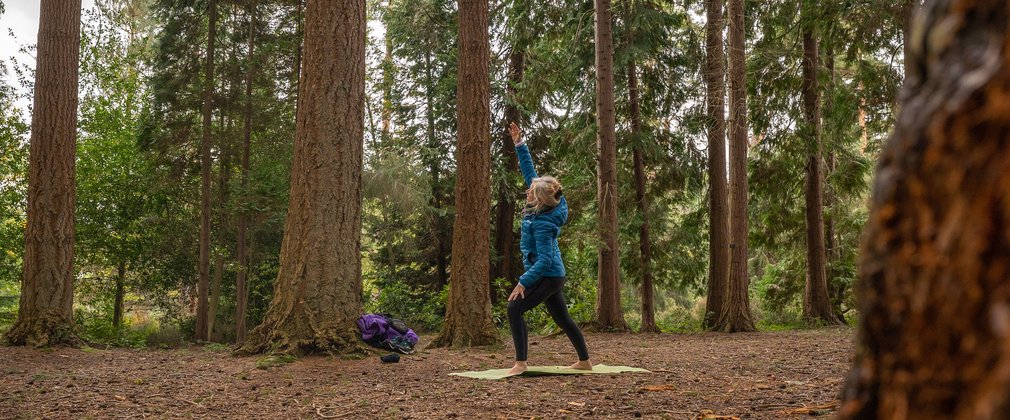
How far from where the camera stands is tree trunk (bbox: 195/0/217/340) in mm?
18891

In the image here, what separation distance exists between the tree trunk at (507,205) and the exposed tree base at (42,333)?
11983mm

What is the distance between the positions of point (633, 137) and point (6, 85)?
14.7 meters

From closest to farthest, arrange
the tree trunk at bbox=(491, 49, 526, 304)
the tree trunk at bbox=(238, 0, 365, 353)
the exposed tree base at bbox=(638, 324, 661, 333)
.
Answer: the tree trunk at bbox=(238, 0, 365, 353), the exposed tree base at bbox=(638, 324, 661, 333), the tree trunk at bbox=(491, 49, 526, 304)

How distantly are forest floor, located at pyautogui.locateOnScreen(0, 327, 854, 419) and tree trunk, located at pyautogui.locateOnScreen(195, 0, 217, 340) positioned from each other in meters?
8.36

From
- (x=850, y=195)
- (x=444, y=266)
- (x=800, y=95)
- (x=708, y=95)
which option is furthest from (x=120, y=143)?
(x=850, y=195)

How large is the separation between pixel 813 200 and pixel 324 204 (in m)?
12.8

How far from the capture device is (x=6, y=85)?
19.0 m

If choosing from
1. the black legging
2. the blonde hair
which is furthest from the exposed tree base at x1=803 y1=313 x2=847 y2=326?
the blonde hair

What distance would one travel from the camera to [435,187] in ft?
77.5

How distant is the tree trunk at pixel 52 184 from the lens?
11820mm

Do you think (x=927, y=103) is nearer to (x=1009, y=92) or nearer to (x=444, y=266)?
(x=1009, y=92)

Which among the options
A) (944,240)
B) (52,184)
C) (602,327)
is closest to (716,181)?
(602,327)

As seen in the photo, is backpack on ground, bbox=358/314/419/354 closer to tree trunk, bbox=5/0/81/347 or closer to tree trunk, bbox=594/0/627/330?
tree trunk, bbox=5/0/81/347

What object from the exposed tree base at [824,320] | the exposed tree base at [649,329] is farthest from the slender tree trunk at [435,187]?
the exposed tree base at [824,320]
